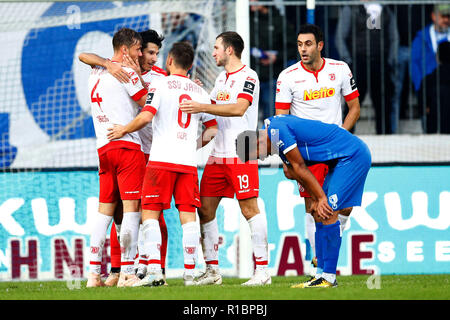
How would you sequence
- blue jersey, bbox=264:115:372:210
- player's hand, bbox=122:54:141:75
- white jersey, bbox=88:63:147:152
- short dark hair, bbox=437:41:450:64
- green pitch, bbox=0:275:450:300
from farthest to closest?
short dark hair, bbox=437:41:450:64
player's hand, bbox=122:54:141:75
white jersey, bbox=88:63:147:152
blue jersey, bbox=264:115:372:210
green pitch, bbox=0:275:450:300

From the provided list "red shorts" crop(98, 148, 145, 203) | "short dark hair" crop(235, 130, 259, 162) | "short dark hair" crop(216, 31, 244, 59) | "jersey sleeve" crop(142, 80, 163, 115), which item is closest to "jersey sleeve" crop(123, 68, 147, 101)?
"jersey sleeve" crop(142, 80, 163, 115)

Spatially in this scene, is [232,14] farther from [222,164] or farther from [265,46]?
[222,164]

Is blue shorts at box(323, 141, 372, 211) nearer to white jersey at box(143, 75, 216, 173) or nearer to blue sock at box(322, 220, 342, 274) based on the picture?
blue sock at box(322, 220, 342, 274)

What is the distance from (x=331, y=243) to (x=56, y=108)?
5.03 m

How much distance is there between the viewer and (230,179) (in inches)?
315

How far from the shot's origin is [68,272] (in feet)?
33.4

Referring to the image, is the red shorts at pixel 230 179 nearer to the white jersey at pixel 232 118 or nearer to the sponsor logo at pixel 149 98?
the white jersey at pixel 232 118

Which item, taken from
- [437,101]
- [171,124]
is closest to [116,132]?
[171,124]

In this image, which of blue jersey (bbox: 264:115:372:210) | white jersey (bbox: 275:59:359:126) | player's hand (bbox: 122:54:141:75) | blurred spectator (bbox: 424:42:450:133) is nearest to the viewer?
blue jersey (bbox: 264:115:372:210)

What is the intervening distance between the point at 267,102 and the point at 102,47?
2417 millimetres

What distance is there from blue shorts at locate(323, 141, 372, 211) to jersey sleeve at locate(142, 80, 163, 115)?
5.06 ft

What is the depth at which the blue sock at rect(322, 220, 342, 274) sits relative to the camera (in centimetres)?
725
